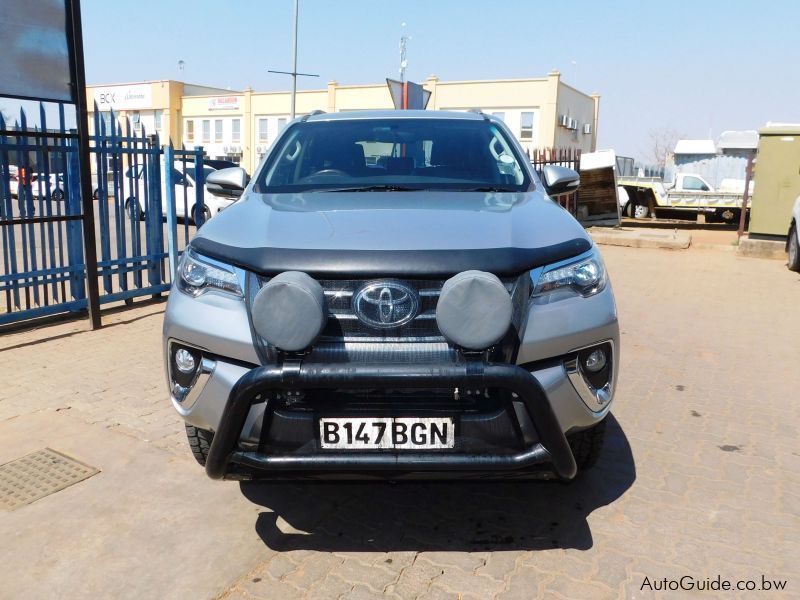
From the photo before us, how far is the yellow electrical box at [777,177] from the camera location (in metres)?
12.4

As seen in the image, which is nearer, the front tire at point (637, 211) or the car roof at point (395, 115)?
the car roof at point (395, 115)

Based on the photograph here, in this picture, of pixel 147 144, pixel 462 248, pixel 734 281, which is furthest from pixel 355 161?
pixel 734 281

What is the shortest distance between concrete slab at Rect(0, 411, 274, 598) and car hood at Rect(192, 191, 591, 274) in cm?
124

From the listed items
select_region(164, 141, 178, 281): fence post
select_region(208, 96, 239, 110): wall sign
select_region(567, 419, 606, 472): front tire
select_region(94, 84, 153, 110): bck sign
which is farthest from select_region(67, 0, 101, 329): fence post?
select_region(94, 84, 153, 110): bck sign

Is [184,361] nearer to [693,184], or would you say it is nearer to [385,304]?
[385,304]

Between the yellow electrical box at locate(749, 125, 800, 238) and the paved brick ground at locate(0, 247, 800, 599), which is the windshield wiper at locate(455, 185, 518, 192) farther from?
the yellow electrical box at locate(749, 125, 800, 238)

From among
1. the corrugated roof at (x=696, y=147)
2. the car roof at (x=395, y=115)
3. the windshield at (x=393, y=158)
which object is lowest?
the windshield at (x=393, y=158)

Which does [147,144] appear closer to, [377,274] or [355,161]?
[355,161]

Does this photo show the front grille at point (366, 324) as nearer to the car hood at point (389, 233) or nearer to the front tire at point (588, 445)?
the car hood at point (389, 233)

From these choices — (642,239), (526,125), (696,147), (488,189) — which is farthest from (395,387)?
(526,125)

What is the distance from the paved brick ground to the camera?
9.11 feet

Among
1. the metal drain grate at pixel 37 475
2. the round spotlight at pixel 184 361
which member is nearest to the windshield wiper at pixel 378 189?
the round spotlight at pixel 184 361

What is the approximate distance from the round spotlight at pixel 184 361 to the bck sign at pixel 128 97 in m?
59.4

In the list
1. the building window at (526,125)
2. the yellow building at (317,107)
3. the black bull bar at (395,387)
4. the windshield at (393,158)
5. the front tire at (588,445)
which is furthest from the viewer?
the building window at (526,125)
